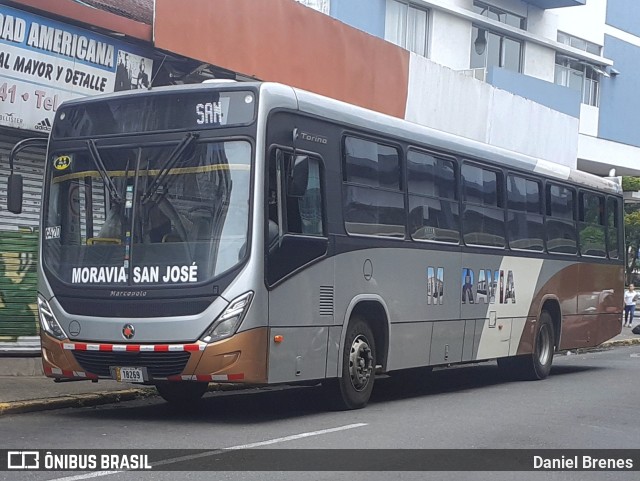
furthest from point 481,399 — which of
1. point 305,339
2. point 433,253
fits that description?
point 305,339

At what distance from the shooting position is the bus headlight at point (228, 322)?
1011 centimetres

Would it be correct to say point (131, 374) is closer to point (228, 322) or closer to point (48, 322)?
point (228, 322)

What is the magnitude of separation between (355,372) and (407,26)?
19.8 meters

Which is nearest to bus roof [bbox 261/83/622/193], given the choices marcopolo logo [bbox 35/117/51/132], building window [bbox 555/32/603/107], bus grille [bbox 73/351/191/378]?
bus grille [bbox 73/351/191/378]

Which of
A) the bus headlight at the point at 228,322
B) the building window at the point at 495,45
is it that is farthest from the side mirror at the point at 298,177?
the building window at the point at 495,45

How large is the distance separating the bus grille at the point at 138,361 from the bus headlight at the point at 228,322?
0.90 ft

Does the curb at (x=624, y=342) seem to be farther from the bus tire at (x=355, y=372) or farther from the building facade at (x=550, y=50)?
the bus tire at (x=355, y=372)

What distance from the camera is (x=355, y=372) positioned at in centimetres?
1181

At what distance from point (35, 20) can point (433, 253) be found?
19.1 feet

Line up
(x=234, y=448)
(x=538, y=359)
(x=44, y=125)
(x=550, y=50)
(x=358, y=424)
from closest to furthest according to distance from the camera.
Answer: (x=234, y=448) → (x=358, y=424) → (x=44, y=125) → (x=538, y=359) → (x=550, y=50)

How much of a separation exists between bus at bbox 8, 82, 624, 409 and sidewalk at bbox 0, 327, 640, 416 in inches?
30.4

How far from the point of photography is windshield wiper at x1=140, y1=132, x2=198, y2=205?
413 inches

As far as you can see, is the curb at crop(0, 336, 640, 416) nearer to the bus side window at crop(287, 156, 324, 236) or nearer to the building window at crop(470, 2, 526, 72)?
the bus side window at crop(287, 156, 324, 236)

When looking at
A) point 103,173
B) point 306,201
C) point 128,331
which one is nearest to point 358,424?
point 306,201
